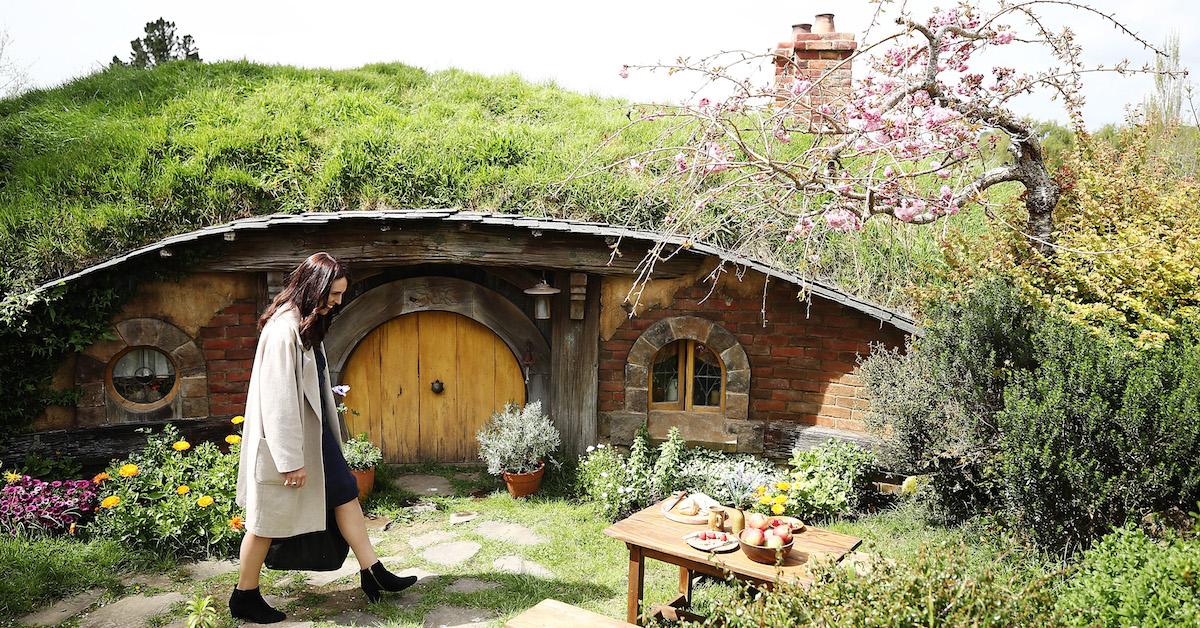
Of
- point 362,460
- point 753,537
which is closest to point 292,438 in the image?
point 753,537

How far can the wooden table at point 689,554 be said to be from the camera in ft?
12.0

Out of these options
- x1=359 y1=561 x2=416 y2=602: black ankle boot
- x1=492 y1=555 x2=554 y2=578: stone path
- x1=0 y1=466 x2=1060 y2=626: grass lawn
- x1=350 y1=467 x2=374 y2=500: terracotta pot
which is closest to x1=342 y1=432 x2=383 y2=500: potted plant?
x1=350 y1=467 x2=374 y2=500: terracotta pot

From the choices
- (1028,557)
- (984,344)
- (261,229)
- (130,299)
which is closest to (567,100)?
(261,229)

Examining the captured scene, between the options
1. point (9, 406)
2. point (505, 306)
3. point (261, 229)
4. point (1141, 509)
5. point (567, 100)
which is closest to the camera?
point (1141, 509)

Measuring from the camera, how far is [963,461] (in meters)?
5.26

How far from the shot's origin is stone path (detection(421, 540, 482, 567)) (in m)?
5.30

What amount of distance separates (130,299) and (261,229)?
119 cm

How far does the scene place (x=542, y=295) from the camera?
6645 millimetres

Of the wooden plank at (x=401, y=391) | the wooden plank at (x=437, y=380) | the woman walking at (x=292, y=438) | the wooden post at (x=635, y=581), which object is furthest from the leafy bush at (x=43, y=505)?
the wooden post at (x=635, y=581)

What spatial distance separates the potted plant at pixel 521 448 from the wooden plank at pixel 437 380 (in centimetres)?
61

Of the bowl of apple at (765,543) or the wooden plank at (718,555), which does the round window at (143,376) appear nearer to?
the wooden plank at (718,555)

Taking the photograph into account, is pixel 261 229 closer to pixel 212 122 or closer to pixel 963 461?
pixel 212 122

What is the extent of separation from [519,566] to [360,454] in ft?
6.35

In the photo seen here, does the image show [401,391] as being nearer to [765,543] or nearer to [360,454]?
[360,454]
